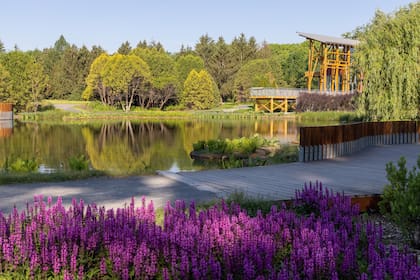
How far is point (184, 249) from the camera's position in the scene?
12.4 ft

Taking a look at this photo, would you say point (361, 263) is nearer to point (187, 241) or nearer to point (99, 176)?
point (187, 241)

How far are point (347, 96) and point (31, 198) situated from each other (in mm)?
43029

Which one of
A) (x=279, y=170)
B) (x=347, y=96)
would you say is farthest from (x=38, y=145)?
(x=347, y=96)

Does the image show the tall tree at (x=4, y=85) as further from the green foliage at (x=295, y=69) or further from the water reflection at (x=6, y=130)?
the green foliage at (x=295, y=69)

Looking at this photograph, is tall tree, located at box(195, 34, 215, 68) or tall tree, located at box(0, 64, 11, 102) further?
tall tree, located at box(195, 34, 215, 68)

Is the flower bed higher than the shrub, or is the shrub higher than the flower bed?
the shrub

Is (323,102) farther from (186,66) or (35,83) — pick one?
(35,83)

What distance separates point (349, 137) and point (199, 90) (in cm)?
4867

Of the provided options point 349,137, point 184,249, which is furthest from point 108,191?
point 349,137

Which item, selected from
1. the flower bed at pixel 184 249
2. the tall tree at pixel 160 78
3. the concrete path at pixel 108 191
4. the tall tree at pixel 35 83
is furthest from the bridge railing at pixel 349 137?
the tall tree at pixel 160 78

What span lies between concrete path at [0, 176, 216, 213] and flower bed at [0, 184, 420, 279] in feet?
8.29

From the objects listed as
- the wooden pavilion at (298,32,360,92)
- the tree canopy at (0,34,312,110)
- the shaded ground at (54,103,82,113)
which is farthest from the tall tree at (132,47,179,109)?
the wooden pavilion at (298,32,360,92)

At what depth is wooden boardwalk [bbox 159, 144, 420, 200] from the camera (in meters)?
7.90

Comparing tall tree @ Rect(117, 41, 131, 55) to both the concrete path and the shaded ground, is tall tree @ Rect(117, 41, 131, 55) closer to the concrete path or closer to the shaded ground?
the shaded ground
